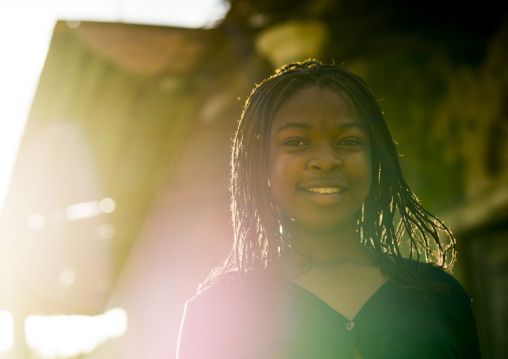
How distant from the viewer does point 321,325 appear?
162cm

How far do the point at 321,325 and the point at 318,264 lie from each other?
0.20m

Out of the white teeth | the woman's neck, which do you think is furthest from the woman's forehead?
the woman's neck

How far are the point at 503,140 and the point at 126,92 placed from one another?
11.6 feet

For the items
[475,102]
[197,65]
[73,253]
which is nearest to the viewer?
[475,102]

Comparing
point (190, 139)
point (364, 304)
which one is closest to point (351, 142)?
point (364, 304)

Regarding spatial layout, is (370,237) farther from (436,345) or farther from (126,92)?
(126,92)

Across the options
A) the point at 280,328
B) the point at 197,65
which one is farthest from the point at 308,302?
the point at 197,65

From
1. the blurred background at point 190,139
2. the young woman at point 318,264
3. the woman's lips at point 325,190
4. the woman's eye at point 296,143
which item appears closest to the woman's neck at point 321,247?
the young woman at point 318,264

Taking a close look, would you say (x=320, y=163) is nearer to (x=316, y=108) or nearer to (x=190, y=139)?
(x=316, y=108)

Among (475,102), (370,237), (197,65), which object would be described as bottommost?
(370,237)

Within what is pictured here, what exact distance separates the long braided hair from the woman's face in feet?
0.23

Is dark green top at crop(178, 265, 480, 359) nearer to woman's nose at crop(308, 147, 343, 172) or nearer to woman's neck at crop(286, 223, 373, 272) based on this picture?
woman's neck at crop(286, 223, 373, 272)

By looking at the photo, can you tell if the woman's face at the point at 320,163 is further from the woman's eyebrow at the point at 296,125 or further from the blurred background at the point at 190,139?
the blurred background at the point at 190,139

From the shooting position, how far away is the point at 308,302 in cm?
166
